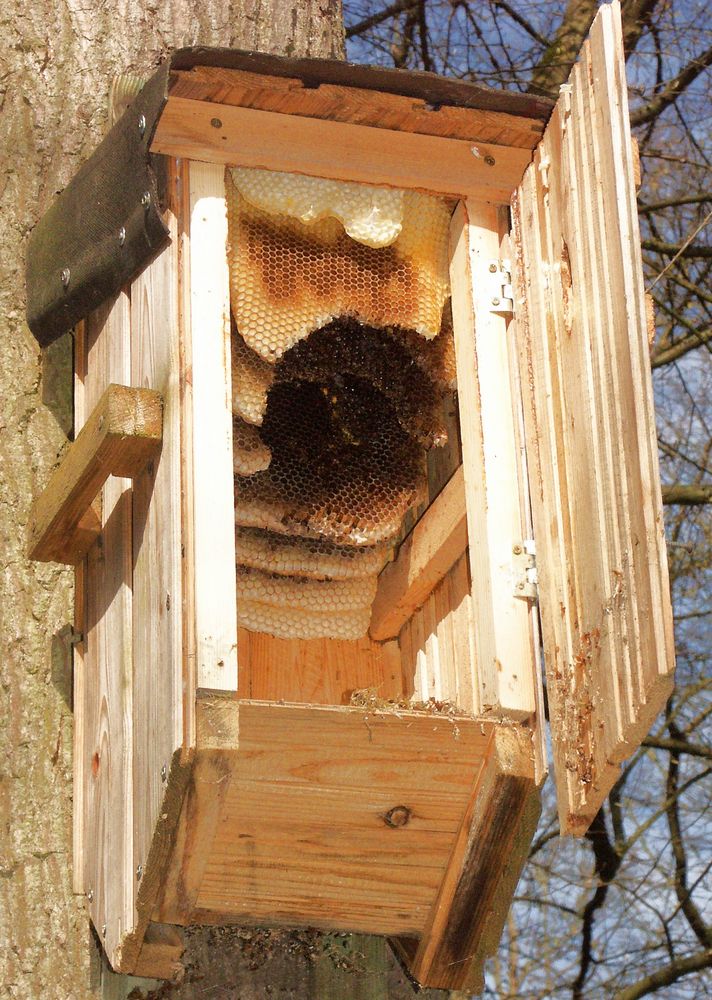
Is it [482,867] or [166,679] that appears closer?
[166,679]

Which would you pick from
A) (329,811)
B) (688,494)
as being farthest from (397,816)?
(688,494)

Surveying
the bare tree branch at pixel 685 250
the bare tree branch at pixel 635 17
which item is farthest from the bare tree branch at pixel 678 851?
the bare tree branch at pixel 635 17

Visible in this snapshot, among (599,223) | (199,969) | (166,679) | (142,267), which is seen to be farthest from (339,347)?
(199,969)

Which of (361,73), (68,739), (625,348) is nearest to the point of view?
(625,348)

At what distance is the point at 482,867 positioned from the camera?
98.0 inches

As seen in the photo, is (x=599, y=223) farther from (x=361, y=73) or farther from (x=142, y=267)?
(x=142, y=267)

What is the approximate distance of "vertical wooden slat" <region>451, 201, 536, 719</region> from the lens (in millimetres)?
2461

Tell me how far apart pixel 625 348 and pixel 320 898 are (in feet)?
3.29

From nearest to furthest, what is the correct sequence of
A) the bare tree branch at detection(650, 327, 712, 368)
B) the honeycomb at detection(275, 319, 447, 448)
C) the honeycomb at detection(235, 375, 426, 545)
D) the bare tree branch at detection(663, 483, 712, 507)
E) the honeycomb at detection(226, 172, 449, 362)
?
the honeycomb at detection(226, 172, 449, 362), the honeycomb at detection(275, 319, 447, 448), the honeycomb at detection(235, 375, 426, 545), the bare tree branch at detection(663, 483, 712, 507), the bare tree branch at detection(650, 327, 712, 368)

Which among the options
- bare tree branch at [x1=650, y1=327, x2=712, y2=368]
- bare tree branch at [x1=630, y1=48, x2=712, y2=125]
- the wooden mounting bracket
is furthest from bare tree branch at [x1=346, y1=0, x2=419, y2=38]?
the wooden mounting bracket

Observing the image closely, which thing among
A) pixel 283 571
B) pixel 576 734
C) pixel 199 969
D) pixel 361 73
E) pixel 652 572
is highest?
pixel 361 73

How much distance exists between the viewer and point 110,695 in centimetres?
262

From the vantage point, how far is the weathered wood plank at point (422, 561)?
2.83 meters

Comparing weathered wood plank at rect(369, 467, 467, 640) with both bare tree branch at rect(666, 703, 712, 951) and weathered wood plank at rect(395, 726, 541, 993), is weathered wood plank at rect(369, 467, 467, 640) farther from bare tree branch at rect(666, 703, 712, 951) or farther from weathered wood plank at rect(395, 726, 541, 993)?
bare tree branch at rect(666, 703, 712, 951)
